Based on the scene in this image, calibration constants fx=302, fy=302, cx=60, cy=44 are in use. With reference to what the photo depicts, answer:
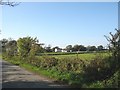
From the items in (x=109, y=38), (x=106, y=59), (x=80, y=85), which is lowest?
(x=80, y=85)

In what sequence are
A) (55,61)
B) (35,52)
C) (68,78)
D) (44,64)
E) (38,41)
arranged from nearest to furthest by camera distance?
1. (68,78)
2. (55,61)
3. (44,64)
4. (35,52)
5. (38,41)

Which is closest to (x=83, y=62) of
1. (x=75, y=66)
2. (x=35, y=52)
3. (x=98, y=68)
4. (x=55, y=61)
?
(x=75, y=66)

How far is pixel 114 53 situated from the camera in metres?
16.0

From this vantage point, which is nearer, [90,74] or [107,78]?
[107,78]

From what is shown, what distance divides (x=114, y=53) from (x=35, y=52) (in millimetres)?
25056

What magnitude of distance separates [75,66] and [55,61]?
623 centimetres

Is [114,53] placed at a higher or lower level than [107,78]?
higher

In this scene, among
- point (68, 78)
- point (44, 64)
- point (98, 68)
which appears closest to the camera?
point (98, 68)

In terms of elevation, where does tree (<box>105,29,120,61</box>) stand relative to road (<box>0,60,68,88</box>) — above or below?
above

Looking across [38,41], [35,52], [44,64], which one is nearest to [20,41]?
[38,41]

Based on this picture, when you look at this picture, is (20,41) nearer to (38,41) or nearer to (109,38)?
(38,41)

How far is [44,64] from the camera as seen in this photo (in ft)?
100

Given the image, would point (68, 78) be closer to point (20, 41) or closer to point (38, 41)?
point (38, 41)

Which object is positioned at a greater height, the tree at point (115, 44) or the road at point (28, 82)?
the tree at point (115, 44)
